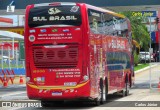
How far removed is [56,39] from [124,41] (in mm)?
7616

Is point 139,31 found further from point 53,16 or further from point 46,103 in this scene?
point 53,16

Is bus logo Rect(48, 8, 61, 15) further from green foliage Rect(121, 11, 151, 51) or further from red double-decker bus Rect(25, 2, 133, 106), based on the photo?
green foliage Rect(121, 11, 151, 51)

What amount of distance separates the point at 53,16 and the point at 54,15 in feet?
0.20

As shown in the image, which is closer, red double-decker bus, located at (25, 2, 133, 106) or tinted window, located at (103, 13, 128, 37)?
red double-decker bus, located at (25, 2, 133, 106)

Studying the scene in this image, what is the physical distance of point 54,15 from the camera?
18.9 meters

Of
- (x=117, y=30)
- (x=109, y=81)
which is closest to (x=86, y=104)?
(x=109, y=81)

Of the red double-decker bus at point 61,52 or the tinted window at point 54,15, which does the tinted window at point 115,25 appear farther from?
the tinted window at point 54,15

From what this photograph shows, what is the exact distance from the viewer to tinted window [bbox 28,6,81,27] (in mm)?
18781

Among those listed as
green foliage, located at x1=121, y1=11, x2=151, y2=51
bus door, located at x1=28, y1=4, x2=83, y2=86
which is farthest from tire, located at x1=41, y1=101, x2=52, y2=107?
green foliage, located at x1=121, y1=11, x2=151, y2=51

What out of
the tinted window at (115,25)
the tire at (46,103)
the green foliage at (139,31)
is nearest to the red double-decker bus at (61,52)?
the tire at (46,103)

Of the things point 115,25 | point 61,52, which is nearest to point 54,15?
point 61,52

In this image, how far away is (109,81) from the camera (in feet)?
71.7

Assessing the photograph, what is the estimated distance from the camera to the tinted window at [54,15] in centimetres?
1878

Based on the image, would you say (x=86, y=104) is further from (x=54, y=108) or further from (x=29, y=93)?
(x=29, y=93)
